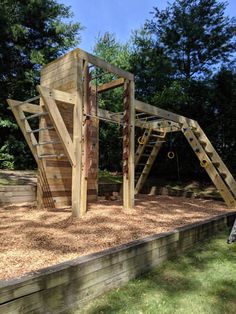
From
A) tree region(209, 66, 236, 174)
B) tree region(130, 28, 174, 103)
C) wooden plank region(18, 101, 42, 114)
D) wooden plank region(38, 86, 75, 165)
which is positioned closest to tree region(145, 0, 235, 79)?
tree region(130, 28, 174, 103)

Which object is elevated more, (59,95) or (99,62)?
(99,62)

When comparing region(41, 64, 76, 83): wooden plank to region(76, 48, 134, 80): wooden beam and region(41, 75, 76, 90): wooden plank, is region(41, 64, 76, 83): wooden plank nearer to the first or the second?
region(41, 75, 76, 90): wooden plank

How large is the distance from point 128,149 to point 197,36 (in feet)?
21.8

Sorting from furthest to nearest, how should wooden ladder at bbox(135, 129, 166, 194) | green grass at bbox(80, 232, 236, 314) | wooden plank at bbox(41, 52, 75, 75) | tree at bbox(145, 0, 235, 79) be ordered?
tree at bbox(145, 0, 235, 79)
wooden ladder at bbox(135, 129, 166, 194)
wooden plank at bbox(41, 52, 75, 75)
green grass at bbox(80, 232, 236, 314)

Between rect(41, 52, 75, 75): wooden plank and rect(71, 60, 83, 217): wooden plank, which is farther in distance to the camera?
rect(41, 52, 75, 75): wooden plank

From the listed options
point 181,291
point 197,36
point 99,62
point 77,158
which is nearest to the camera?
point 181,291

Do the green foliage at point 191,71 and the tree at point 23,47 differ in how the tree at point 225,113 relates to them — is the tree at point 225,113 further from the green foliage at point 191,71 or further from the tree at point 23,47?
the tree at point 23,47

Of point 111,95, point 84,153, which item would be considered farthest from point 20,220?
point 111,95

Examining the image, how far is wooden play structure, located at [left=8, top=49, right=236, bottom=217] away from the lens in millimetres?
3885

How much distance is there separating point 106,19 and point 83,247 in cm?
1954

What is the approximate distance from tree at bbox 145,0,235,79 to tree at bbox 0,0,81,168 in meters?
4.76

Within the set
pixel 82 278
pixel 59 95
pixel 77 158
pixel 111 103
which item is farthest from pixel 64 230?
pixel 111 103

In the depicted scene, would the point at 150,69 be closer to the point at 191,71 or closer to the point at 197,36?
the point at 191,71

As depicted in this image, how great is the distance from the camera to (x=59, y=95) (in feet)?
12.8
